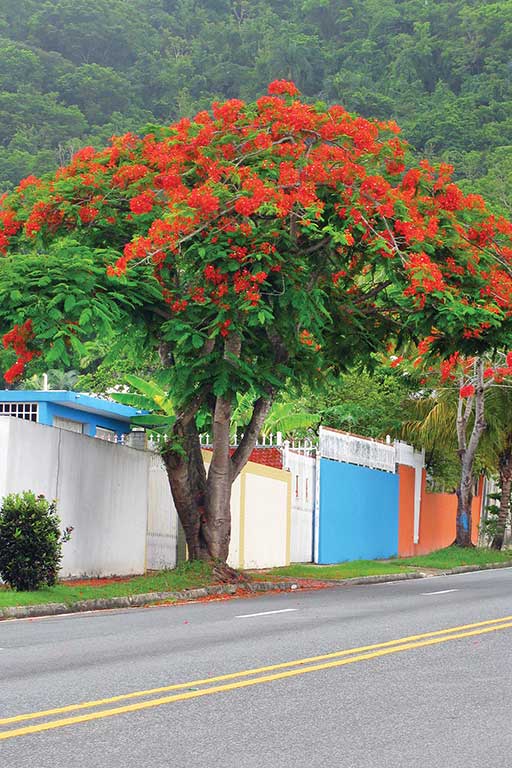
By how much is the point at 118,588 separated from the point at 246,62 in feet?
370

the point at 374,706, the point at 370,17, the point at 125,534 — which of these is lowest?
the point at 374,706

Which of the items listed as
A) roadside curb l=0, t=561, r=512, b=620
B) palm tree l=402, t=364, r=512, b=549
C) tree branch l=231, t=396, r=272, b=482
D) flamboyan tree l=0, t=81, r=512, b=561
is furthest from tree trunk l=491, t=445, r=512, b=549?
tree branch l=231, t=396, r=272, b=482

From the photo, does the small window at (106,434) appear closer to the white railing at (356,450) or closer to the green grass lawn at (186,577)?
the green grass lawn at (186,577)

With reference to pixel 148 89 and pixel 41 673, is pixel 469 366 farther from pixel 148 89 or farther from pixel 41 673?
pixel 148 89

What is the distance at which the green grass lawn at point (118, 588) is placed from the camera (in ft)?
55.5

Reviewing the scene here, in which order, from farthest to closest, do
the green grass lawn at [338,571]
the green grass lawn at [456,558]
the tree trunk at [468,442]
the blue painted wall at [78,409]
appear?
the tree trunk at [468,442] < the green grass lawn at [456,558] < the green grass lawn at [338,571] < the blue painted wall at [78,409]

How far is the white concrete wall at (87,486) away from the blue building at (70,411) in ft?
4.11

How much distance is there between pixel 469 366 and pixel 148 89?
86354 mm

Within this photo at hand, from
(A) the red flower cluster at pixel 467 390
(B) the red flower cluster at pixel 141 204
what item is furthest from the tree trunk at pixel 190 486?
(A) the red flower cluster at pixel 467 390

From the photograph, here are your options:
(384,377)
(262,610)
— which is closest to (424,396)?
(384,377)

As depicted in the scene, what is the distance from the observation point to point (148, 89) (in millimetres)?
116688

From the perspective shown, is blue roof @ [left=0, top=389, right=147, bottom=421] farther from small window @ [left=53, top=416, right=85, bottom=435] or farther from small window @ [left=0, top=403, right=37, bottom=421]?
small window @ [left=53, top=416, right=85, bottom=435]

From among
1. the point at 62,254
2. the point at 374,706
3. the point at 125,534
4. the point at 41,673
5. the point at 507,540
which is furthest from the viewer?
the point at 507,540

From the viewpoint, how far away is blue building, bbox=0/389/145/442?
79.2ft
